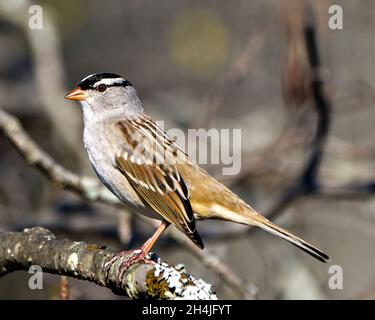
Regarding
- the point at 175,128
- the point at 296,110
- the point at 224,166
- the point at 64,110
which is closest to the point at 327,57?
the point at 296,110

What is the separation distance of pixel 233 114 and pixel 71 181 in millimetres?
4162

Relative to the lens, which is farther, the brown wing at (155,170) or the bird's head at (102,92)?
the bird's head at (102,92)

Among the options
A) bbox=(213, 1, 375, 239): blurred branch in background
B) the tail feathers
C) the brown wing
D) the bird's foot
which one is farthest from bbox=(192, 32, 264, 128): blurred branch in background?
the bird's foot

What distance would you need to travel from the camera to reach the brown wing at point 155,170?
4.19 meters

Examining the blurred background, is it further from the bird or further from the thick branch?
the bird

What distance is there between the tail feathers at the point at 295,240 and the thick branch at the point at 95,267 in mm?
773

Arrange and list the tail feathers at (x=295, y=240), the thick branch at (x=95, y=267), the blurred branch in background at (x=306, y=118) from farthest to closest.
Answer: the blurred branch in background at (x=306, y=118)
the tail feathers at (x=295, y=240)
the thick branch at (x=95, y=267)

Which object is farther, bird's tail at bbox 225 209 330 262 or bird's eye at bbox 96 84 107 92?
bird's eye at bbox 96 84 107 92

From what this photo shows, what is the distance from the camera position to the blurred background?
5434 mm

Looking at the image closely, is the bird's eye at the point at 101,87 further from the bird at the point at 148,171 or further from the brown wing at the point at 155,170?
the brown wing at the point at 155,170

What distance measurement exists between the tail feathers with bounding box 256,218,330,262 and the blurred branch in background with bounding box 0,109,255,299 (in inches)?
18.8

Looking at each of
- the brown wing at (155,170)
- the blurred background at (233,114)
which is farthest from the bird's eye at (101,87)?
the blurred background at (233,114)

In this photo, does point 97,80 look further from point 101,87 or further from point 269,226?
point 269,226

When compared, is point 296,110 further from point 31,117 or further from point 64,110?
point 31,117
